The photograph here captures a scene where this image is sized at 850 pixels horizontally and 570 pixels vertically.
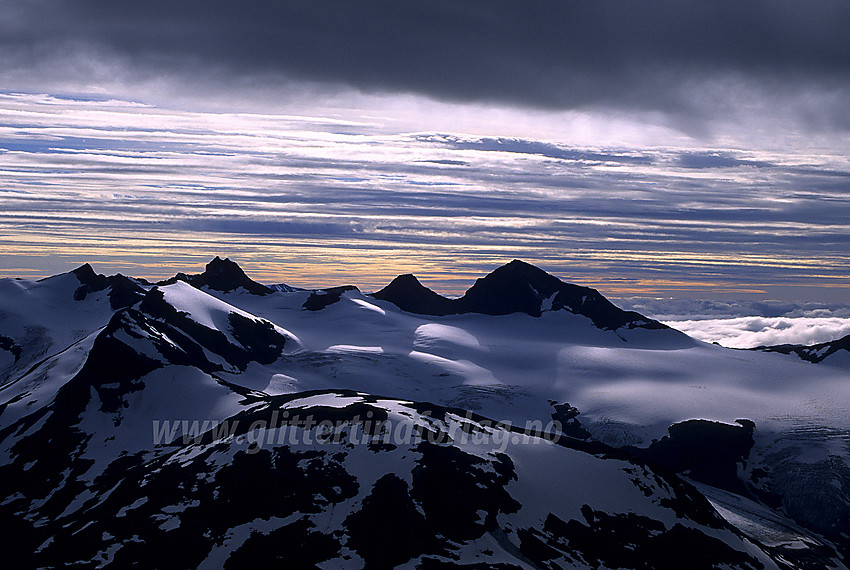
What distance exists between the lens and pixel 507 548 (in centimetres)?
16800

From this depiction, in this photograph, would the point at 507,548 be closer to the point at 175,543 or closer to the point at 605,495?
the point at 605,495

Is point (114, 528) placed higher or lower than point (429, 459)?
lower

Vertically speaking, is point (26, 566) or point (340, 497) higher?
point (340, 497)

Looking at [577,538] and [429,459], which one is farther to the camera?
[429,459]

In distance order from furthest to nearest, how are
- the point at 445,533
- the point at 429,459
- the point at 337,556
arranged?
the point at 429,459, the point at 445,533, the point at 337,556

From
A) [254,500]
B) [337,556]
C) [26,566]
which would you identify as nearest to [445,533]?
[337,556]

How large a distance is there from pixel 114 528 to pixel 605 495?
121444mm

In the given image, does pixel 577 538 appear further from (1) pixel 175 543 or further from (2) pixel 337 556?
(1) pixel 175 543

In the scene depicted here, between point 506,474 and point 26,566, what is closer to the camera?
point 26,566

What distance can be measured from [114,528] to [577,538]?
359ft

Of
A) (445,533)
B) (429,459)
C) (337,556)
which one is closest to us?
(337,556)

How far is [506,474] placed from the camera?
194 metres

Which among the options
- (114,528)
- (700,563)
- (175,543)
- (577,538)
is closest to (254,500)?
(175,543)

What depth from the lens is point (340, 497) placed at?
588ft
